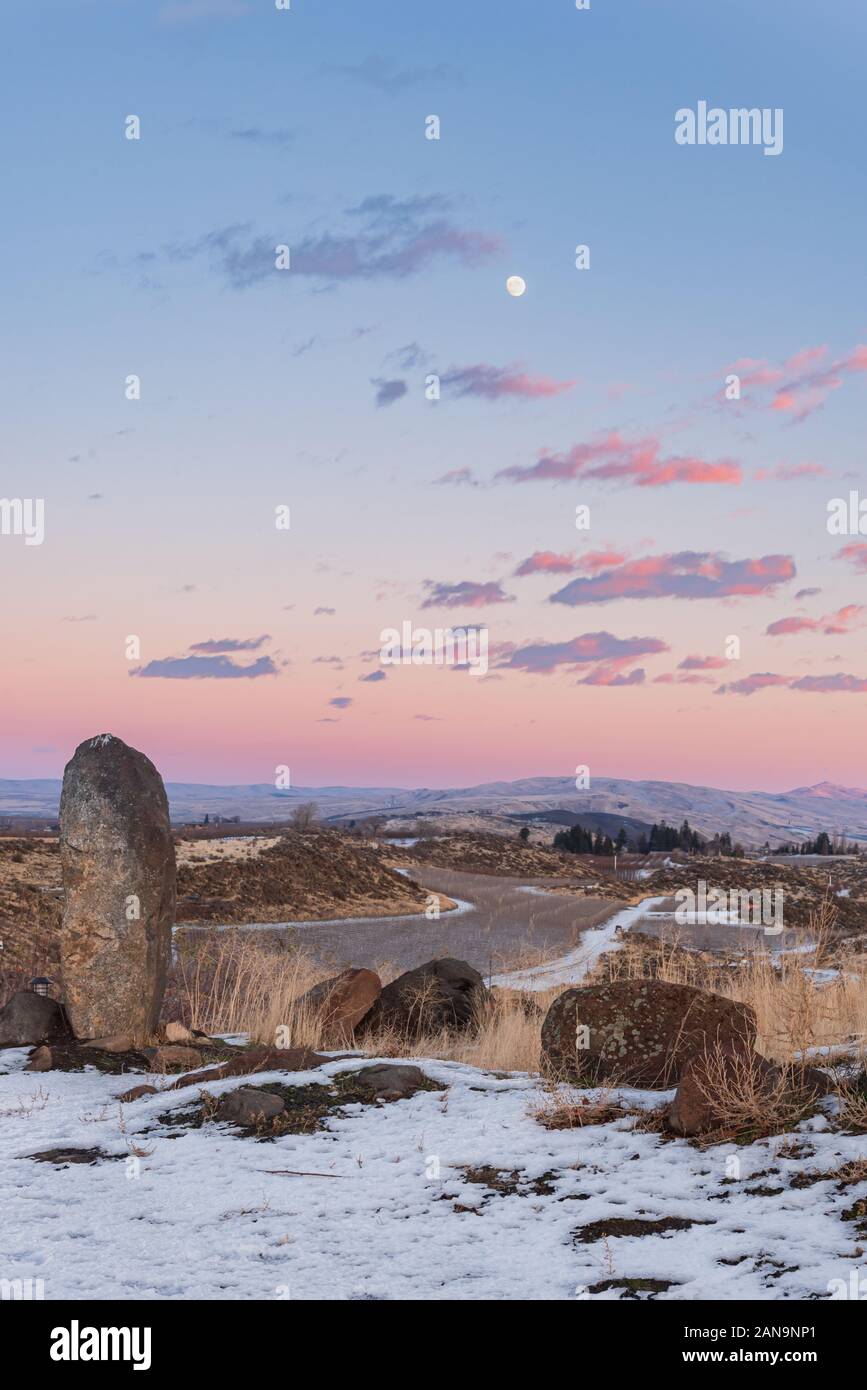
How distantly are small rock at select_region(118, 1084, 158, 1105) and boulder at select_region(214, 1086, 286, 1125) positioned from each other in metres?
0.96

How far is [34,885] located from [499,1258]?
2426 centimetres

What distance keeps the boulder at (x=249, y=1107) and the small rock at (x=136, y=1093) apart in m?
0.96

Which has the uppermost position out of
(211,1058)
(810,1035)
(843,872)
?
(810,1035)

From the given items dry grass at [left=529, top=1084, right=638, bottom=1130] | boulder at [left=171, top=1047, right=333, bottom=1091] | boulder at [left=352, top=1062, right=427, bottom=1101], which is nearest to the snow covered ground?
dry grass at [left=529, top=1084, right=638, bottom=1130]

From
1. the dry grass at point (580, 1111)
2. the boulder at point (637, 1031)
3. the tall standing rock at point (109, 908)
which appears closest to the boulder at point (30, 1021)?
the tall standing rock at point (109, 908)

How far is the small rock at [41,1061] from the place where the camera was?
368 inches

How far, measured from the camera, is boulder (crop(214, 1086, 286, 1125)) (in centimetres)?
741

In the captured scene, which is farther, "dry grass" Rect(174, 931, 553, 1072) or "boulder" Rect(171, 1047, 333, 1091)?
"dry grass" Rect(174, 931, 553, 1072)

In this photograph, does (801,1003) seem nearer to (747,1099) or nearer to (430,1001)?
(747,1099)

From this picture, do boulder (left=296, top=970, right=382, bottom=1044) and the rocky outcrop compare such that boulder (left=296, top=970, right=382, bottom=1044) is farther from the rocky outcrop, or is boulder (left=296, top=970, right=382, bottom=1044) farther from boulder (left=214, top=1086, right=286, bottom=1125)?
the rocky outcrop
